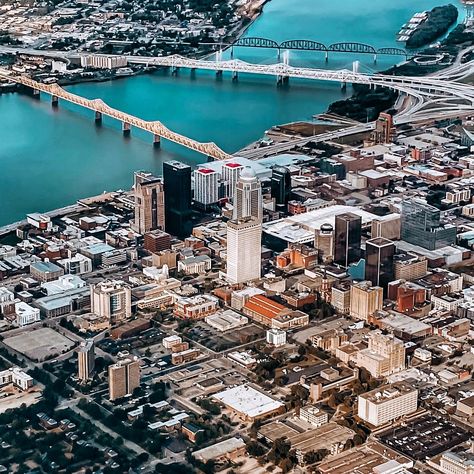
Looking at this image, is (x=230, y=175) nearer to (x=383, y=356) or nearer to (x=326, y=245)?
(x=326, y=245)

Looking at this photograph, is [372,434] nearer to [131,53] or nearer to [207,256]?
[207,256]

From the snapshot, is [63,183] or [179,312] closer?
[179,312]

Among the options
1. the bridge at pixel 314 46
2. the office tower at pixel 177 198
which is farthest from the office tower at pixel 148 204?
the bridge at pixel 314 46

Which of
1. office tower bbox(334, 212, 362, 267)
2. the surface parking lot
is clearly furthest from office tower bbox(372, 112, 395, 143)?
the surface parking lot

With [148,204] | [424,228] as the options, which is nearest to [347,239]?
[424,228]

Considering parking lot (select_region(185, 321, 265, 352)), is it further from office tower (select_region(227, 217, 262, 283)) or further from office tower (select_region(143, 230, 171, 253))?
office tower (select_region(143, 230, 171, 253))

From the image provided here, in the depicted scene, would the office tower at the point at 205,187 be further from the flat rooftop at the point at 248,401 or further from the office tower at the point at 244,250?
the flat rooftop at the point at 248,401

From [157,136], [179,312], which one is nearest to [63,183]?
[157,136]
